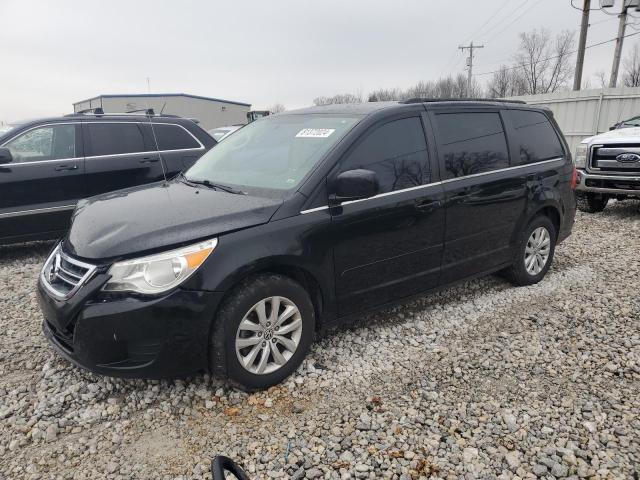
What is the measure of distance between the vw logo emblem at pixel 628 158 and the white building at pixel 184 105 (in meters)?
28.1

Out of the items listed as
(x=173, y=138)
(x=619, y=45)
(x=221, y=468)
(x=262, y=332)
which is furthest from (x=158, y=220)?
(x=619, y=45)

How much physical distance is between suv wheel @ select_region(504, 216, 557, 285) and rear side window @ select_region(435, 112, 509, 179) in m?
0.80

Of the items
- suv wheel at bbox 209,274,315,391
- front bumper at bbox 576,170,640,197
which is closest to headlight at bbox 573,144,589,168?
front bumper at bbox 576,170,640,197

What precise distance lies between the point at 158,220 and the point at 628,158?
7610 millimetres

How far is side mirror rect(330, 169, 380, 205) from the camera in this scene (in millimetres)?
2980

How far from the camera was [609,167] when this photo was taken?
7.84 meters

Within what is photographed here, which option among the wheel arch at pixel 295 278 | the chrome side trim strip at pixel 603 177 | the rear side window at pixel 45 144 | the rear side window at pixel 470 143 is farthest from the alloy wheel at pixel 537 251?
the rear side window at pixel 45 144

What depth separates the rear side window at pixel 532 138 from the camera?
4441mm

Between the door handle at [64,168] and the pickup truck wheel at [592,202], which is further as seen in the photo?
the pickup truck wheel at [592,202]

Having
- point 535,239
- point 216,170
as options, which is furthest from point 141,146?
point 535,239

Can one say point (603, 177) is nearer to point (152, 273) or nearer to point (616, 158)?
point (616, 158)

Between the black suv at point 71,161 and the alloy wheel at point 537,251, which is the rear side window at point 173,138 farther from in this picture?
the alloy wheel at point 537,251

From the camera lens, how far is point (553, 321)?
12.9 feet

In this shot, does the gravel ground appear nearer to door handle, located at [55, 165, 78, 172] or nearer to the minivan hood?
the minivan hood
